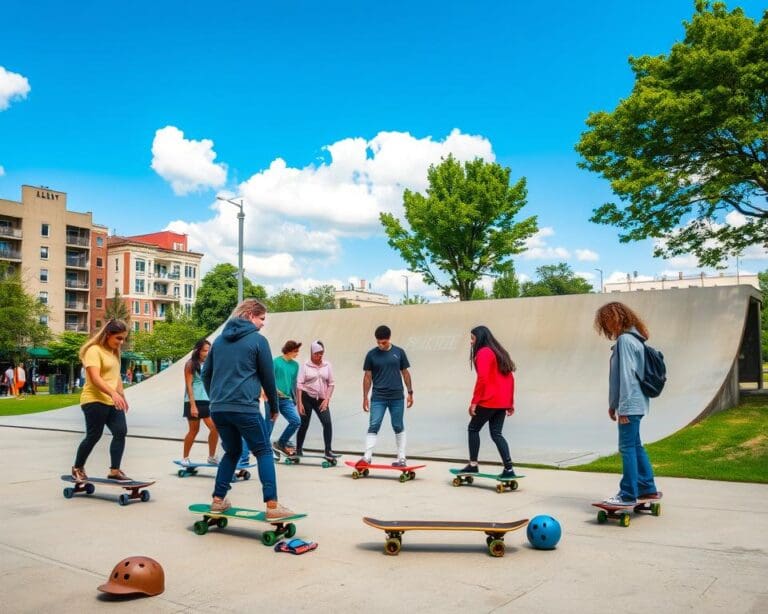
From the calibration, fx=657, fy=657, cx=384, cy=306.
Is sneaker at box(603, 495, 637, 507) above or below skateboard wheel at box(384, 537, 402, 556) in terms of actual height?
above

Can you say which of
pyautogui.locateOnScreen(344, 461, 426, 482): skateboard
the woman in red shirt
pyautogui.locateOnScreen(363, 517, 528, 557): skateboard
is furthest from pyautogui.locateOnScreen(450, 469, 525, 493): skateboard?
pyautogui.locateOnScreen(363, 517, 528, 557): skateboard

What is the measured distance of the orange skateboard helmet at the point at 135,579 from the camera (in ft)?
12.5

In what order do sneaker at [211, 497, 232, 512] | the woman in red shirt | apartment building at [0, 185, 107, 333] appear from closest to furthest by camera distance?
1. sneaker at [211, 497, 232, 512]
2. the woman in red shirt
3. apartment building at [0, 185, 107, 333]

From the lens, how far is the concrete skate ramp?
1163 cm

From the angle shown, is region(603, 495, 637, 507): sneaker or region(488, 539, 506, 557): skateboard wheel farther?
region(603, 495, 637, 507): sneaker

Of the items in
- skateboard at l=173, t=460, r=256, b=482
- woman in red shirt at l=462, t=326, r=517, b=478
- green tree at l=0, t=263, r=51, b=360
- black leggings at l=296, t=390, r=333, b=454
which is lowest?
skateboard at l=173, t=460, r=256, b=482

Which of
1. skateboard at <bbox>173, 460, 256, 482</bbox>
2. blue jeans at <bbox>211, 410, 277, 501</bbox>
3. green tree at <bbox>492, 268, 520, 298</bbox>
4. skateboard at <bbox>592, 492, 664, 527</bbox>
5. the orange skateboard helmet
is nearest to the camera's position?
the orange skateboard helmet

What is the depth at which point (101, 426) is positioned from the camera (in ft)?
22.8

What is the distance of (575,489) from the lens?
7.42 meters

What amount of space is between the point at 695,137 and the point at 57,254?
68830 mm

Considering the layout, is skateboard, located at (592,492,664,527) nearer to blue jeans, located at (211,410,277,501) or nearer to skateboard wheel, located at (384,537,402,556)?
skateboard wheel, located at (384,537,402,556)

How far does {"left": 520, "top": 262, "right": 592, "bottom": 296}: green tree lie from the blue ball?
7721 cm

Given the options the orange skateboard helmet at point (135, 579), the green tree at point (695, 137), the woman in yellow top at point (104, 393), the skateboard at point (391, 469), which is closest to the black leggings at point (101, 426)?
the woman in yellow top at point (104, 393)

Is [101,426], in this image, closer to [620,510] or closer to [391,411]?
[391,411]
